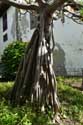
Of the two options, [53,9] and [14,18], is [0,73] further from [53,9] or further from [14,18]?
[14,18]

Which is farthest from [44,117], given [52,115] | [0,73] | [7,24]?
[7,24]

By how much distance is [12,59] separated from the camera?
A: 17.6 meters

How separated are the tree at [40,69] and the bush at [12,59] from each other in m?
4.88

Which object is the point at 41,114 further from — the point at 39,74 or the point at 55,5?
the point at 55,5

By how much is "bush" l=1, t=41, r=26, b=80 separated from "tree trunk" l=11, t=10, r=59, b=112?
4882 mm

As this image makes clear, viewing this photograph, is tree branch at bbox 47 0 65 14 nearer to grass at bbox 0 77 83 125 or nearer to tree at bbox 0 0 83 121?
tree at bbox 0 0 83 121

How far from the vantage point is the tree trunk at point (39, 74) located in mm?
11414

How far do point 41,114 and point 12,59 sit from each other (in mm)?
6896

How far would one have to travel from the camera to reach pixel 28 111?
1080 cm

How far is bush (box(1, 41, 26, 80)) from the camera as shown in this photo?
56.1 ft

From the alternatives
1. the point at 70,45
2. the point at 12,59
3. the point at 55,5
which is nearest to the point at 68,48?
the point at 70,45

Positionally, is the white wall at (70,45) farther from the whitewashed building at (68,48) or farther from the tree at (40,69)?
the tree at (40,69)

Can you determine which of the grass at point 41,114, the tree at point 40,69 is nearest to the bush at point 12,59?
the grass at point 41,114

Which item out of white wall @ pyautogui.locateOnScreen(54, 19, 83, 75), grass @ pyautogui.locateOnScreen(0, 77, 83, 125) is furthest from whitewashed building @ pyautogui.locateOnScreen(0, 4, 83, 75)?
grass @ pyautogui.locateOnScreen(0, 77, 83, 125)
